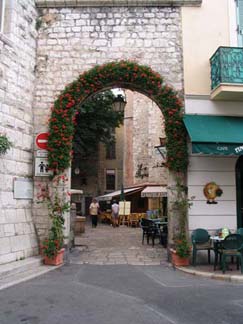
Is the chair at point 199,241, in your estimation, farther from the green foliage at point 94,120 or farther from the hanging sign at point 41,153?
the green foliage at point 94,120

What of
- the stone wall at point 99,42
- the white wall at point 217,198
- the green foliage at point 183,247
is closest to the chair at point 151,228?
the white wall at point 217,198

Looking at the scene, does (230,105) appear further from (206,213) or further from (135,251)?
(135,251)

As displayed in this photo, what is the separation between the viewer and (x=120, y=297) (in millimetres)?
5141

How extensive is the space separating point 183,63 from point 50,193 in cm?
490

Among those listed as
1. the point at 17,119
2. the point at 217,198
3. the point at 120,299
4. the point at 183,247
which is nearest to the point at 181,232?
the point at 183,247

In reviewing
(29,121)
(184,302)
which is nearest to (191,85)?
(29,121)

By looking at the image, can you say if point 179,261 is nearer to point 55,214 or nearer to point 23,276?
point 55,214

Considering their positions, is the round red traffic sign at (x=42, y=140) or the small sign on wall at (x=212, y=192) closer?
the small sign on wall at (x=212, y=192)

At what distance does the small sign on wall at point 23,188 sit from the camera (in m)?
7.75

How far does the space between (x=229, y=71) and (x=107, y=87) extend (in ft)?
10.3

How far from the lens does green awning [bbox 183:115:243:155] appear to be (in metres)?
7.39

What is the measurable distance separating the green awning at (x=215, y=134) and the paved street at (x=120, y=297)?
283 cm

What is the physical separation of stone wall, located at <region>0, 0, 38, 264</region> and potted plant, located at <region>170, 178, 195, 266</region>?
3.44 meters

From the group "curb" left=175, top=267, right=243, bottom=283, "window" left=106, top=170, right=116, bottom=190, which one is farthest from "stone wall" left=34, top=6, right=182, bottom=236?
"window" left=106, top=170, right=116, bottom=190
